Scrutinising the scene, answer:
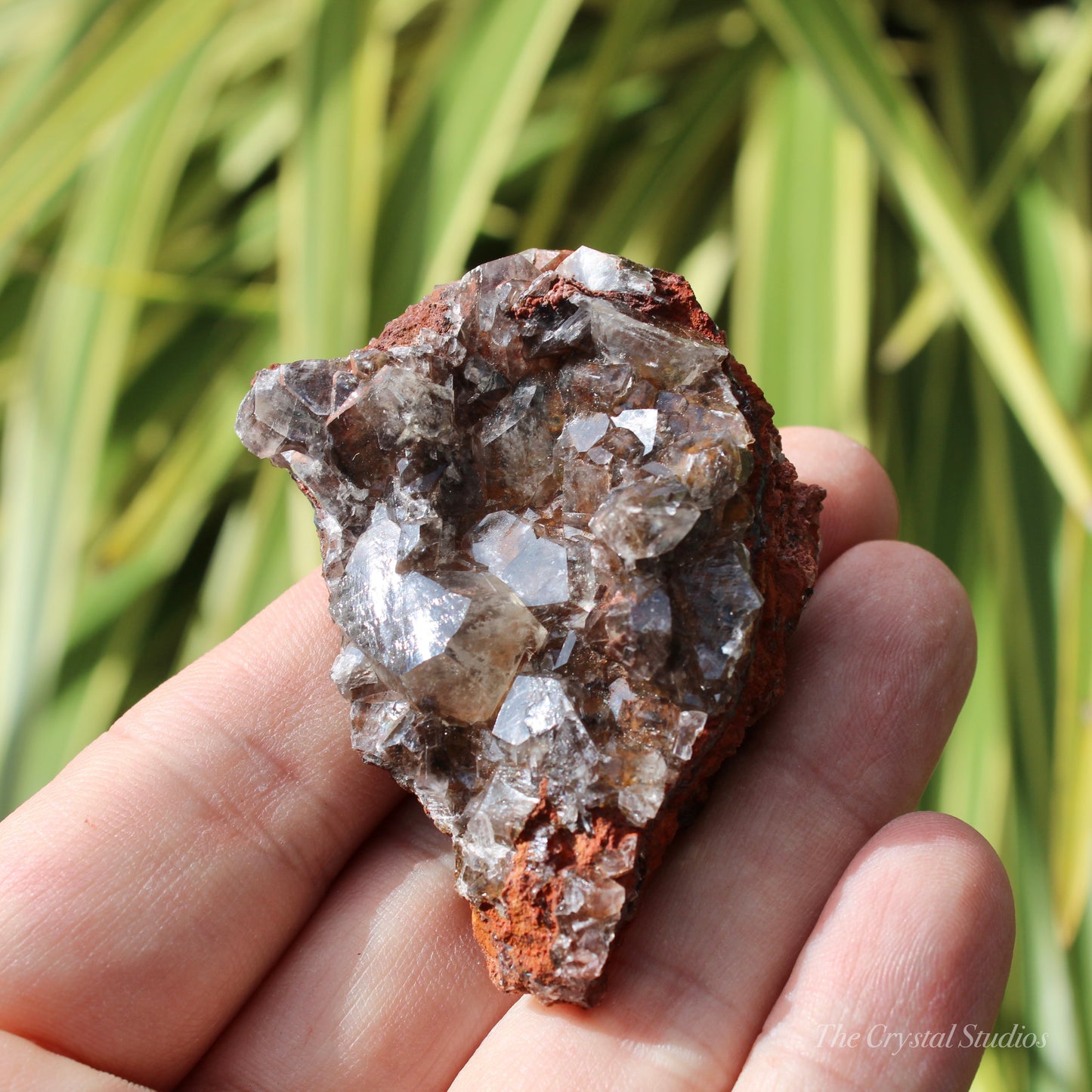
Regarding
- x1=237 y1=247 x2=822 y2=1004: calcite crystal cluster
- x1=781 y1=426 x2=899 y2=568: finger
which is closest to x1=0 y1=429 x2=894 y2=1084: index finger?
x1=237 y1=247 x2=822 y2=1004: calcite crystal cluster

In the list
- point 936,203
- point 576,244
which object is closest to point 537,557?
point 936,203

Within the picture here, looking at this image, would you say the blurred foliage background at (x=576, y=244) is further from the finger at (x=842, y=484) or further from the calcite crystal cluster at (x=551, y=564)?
the calcite crystal cluster at (x=551, y=564)

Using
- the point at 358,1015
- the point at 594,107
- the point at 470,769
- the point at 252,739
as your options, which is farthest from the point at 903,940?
the point at 594,107

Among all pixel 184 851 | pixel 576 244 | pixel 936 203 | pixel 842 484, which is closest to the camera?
pixel 184 851

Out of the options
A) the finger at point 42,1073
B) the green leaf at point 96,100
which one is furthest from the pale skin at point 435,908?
the green leaf at point 96,100

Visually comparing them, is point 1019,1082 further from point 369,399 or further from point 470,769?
point 369,399

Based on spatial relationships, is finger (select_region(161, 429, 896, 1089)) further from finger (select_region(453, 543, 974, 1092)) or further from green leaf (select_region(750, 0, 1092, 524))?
green leaf (select_region(750, 0, 1092, 524))

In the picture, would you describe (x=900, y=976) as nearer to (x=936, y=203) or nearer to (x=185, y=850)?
(x=185, y=850)
